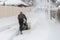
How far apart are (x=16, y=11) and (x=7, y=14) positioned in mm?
5469

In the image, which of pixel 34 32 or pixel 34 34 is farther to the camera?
pixel 34 32

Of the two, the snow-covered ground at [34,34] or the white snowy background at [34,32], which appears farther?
the white snowy background at [34,32]

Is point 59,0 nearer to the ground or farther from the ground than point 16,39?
farther from the ground

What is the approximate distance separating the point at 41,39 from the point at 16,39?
5.32 ft

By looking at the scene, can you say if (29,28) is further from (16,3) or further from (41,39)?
(16,3)

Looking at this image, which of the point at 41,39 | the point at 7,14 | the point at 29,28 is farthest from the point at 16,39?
the point at 7,14

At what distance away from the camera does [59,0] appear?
43500 millimetres

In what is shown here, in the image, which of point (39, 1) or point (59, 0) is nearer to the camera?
point (59, 0)

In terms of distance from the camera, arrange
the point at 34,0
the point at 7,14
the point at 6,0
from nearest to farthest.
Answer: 1. the point at 7,14
2. the point at 6,0
3. the point at 34,0

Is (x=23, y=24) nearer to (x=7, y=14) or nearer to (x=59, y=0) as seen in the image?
(x=7, y=14)

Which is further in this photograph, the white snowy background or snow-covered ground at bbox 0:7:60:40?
the white snowy background

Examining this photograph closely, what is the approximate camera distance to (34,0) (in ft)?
375

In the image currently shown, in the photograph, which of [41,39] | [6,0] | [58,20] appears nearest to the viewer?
[41,39]

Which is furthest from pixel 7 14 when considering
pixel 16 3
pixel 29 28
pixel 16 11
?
pixel 16 3
